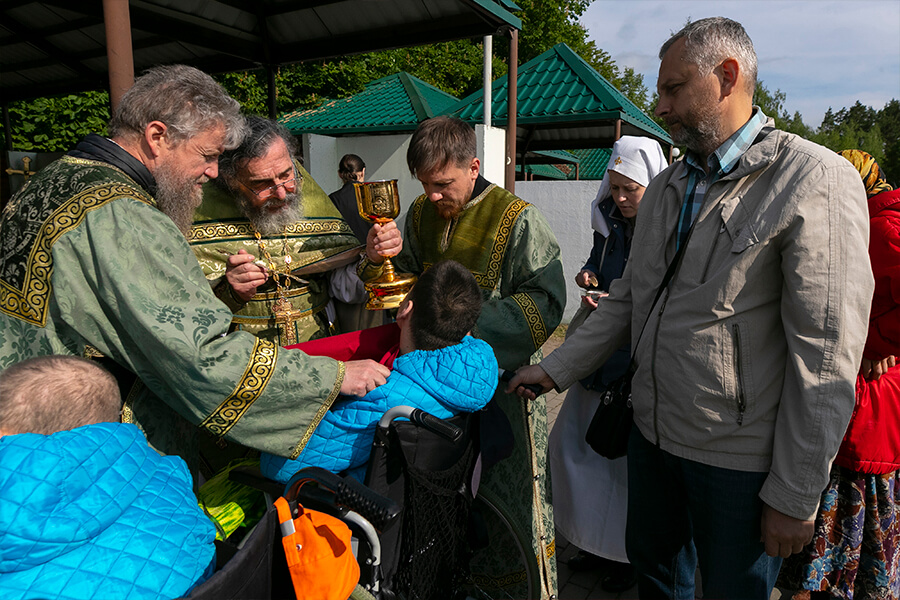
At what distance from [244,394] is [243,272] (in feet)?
2.53

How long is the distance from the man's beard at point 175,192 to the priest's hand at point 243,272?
1.06 ft

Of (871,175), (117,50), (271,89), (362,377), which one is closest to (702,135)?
(871,175)

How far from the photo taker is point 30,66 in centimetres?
599

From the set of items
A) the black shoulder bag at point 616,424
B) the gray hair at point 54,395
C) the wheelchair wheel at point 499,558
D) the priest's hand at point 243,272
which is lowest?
the wheelchair wheel at point 499,558

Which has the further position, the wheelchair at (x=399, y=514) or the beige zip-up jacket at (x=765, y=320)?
the beige zip-up jacket at (x=765, y=320)

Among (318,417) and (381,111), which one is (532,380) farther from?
(381,111)

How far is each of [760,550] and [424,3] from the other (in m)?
3.88

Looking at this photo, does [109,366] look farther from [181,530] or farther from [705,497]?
[705,497]

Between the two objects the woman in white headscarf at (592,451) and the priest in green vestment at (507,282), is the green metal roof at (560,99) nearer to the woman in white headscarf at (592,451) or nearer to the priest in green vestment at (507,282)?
the woman in white headscarf at (592,451)

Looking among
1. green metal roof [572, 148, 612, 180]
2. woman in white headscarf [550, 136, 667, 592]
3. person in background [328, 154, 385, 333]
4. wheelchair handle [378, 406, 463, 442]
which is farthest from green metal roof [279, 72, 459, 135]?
green metal roof [572, 148, 612, 180]

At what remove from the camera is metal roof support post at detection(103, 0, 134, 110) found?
2162 millimetres

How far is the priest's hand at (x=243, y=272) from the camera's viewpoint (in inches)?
89.3

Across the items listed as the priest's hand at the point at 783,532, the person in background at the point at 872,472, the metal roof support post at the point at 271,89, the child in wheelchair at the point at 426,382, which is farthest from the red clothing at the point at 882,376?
the metal roof support post at the point at 271,89

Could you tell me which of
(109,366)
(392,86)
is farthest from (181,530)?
(392,86)
